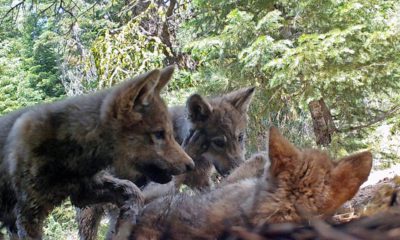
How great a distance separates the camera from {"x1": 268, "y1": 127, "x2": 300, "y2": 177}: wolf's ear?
2.23 metres

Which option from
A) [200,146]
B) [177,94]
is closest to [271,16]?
[177,94]

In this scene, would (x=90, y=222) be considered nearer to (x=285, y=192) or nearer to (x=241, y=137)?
(x=241, y=137)

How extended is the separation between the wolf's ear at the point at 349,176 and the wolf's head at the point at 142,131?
2.00 m

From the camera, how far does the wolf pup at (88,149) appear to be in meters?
3.50

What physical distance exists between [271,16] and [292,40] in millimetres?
784

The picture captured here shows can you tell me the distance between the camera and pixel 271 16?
11547 mm

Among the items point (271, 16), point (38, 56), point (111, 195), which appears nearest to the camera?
point (111, 195)

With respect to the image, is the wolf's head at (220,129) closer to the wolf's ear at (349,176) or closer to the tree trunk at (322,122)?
the wolf's ear at (349,176)

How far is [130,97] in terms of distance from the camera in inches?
159

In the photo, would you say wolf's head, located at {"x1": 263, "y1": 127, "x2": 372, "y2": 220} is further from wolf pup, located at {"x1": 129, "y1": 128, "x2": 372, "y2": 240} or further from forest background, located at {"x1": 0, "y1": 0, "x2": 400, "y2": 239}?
forest background, located at {"x1": 0, "y1": 0, "x2": 400, "y2": 239}

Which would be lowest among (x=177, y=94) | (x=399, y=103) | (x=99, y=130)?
(x=399, y=103)

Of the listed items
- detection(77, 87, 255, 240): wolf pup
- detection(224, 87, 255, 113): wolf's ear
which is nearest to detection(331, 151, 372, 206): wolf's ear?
detection(77, 87, 255, 240): wolf pup

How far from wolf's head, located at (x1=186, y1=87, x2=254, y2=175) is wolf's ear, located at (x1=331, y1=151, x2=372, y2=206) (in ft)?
10.9

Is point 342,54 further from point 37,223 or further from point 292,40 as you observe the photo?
point 37,223
